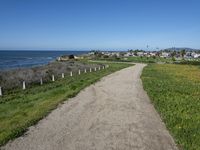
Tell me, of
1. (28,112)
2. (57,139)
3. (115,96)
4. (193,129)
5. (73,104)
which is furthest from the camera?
(115,96)

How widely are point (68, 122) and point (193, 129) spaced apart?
5080mm

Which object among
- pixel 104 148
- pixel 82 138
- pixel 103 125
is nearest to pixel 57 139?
pixel 82 138

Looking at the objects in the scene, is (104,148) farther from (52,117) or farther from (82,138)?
(52,117)

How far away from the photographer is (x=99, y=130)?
35.9 feet

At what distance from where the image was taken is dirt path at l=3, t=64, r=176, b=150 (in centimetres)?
920

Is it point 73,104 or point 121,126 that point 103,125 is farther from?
point 73,104

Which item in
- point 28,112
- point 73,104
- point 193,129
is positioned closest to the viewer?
point 193,129

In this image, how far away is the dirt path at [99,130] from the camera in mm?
9195

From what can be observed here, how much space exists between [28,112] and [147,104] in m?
6.73

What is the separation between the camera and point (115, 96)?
19.7 meters

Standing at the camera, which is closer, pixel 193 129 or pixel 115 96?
pixel 193 129

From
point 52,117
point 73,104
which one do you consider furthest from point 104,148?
point 73,104

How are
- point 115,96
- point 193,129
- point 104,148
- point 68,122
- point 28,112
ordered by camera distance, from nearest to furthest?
point 104,148, point 193,129, point 68,122, point 28,112, point 115,96

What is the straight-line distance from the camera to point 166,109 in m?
14.9
